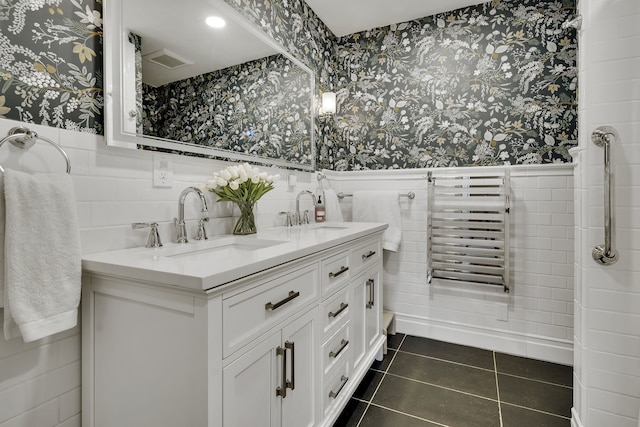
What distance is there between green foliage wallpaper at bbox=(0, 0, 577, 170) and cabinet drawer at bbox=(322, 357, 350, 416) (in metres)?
1.60

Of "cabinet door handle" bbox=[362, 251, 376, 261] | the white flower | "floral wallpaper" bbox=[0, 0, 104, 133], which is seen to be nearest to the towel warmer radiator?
"cabinet door handle" bbox=[362, 251, 376, 261]

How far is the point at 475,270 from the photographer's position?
233 cm

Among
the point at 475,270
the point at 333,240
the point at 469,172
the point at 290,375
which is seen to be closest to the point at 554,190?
the point at 469,172

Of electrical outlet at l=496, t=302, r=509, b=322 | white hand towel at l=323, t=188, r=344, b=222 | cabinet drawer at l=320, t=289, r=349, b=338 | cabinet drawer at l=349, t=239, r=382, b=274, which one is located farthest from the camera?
white hand towel at l=323, t=188, r=344, b=222

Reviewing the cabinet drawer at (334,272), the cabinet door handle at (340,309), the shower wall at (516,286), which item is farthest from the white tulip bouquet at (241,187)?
the shower wall at (516,286)

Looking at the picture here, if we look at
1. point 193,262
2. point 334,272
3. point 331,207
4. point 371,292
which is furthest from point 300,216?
point 193,262

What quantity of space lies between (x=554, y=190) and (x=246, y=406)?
2.28m

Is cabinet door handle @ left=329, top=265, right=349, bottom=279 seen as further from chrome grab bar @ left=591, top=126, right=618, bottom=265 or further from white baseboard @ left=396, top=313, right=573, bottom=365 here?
Result: white baseboard @ left=396, top=313, right=573, bottom=365

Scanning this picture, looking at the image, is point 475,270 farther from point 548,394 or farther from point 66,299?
point 66,299

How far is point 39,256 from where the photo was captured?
2.87 feet

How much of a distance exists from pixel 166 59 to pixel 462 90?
2.04 m

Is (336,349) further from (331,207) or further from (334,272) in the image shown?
(331,207)

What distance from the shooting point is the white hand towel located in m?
2.54

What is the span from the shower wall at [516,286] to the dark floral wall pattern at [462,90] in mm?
174
